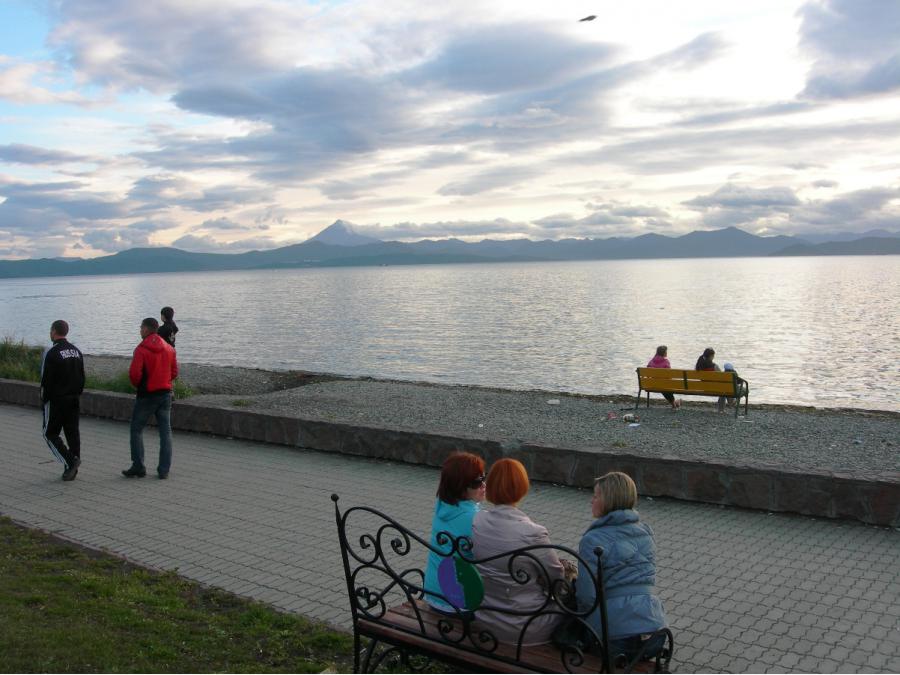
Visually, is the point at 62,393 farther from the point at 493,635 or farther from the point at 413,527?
the point at 493,635

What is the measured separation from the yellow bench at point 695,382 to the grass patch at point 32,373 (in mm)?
8549

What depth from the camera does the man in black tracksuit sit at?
29.9 ft

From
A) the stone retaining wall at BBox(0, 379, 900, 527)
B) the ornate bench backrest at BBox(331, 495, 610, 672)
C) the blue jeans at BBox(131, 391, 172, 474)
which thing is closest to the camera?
the ornate bench backrest at BBox(331, 495, 610, 672)

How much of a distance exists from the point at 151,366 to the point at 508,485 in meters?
6.46

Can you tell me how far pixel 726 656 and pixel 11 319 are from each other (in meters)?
86.6

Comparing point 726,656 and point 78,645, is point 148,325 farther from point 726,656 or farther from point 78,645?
point 726,656

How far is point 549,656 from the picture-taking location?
3.78 metres

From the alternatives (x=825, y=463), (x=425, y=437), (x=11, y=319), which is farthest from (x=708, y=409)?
(x=11, y=319)

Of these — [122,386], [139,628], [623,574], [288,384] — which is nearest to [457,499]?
[623,574]

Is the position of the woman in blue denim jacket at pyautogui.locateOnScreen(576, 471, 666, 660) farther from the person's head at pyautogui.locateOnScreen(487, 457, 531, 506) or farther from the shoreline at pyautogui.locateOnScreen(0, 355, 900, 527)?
the shoreline at pyautogui.locateOnScreen(0, 355, 900, 527)

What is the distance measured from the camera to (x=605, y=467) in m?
8.20

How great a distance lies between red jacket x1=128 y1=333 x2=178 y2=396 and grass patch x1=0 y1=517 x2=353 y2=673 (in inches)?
130

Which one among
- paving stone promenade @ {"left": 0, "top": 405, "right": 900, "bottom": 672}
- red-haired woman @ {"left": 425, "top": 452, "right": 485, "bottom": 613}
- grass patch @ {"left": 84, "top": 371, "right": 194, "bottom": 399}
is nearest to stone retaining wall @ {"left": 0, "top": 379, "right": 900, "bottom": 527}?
paving stone promenade @ {"left": 0, "top": 405, "right": 900, "bottom": 672}

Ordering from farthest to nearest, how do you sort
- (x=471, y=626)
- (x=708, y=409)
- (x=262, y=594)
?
(x=708, y=409) < (x=262, y=594) < (x=471, y=626)
